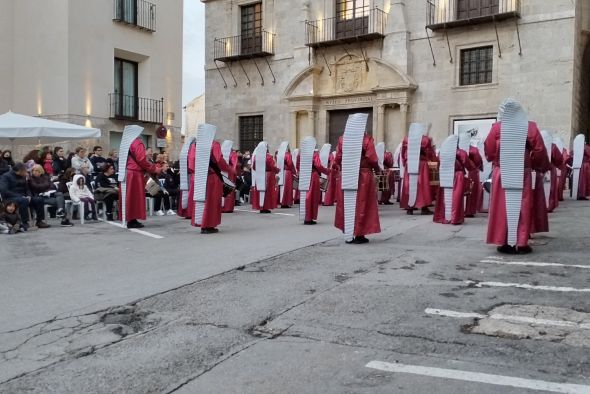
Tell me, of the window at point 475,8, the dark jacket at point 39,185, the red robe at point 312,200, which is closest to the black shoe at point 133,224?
the dark jacket at point 39,185

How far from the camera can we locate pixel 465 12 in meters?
21.9

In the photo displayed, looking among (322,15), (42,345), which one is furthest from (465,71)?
(42,345)

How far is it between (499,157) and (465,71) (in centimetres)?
1544

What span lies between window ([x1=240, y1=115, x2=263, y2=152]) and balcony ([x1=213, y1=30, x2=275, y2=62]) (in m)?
2.85

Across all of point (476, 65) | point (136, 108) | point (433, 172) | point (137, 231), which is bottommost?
point (137, 231)

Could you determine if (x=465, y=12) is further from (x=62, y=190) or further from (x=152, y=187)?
(x=62, y=190)

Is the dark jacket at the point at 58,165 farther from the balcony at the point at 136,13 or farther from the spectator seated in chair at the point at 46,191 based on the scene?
the balcony at the point at 136,13

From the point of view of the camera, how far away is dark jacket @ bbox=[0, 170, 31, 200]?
10711 mm

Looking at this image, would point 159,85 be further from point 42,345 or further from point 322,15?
point 42,345

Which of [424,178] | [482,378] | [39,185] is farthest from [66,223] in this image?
[482,378]

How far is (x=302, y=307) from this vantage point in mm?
5027

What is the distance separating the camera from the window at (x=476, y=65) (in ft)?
70.7

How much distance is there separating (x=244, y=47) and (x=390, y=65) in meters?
8.27

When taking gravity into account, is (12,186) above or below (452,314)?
above
